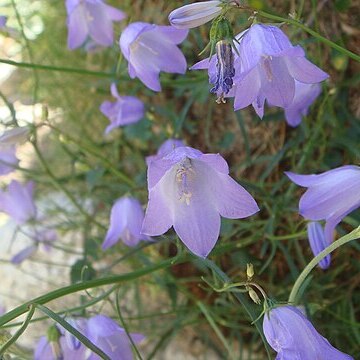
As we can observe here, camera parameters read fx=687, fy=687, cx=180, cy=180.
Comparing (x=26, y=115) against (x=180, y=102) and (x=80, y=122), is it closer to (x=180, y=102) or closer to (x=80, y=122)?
(x=80, y=122)

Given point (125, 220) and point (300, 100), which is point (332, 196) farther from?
point (125, 220)

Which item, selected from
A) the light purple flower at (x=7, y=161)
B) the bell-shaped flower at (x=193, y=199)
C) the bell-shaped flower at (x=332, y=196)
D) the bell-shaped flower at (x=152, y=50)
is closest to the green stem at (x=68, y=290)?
the bell-shaped flower at (x=193, y=199)

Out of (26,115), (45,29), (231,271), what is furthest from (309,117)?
(26,115)

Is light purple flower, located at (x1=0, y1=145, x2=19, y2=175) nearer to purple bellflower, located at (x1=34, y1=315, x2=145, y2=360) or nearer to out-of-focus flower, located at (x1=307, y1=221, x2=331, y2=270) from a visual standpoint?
purple bellflower, located at (x1=34, y1=315, x2=145, y2=360)

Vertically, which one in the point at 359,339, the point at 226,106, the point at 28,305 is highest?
the point at 28,305

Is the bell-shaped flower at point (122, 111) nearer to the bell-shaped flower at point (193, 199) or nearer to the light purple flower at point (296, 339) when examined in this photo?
the bell-shaped flower at point (193, 199)

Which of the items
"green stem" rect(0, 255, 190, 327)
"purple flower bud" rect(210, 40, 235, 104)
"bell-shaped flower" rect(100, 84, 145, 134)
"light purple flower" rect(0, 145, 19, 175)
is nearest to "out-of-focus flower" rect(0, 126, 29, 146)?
"light purple flower" rect(0, 145, 19, 175)
